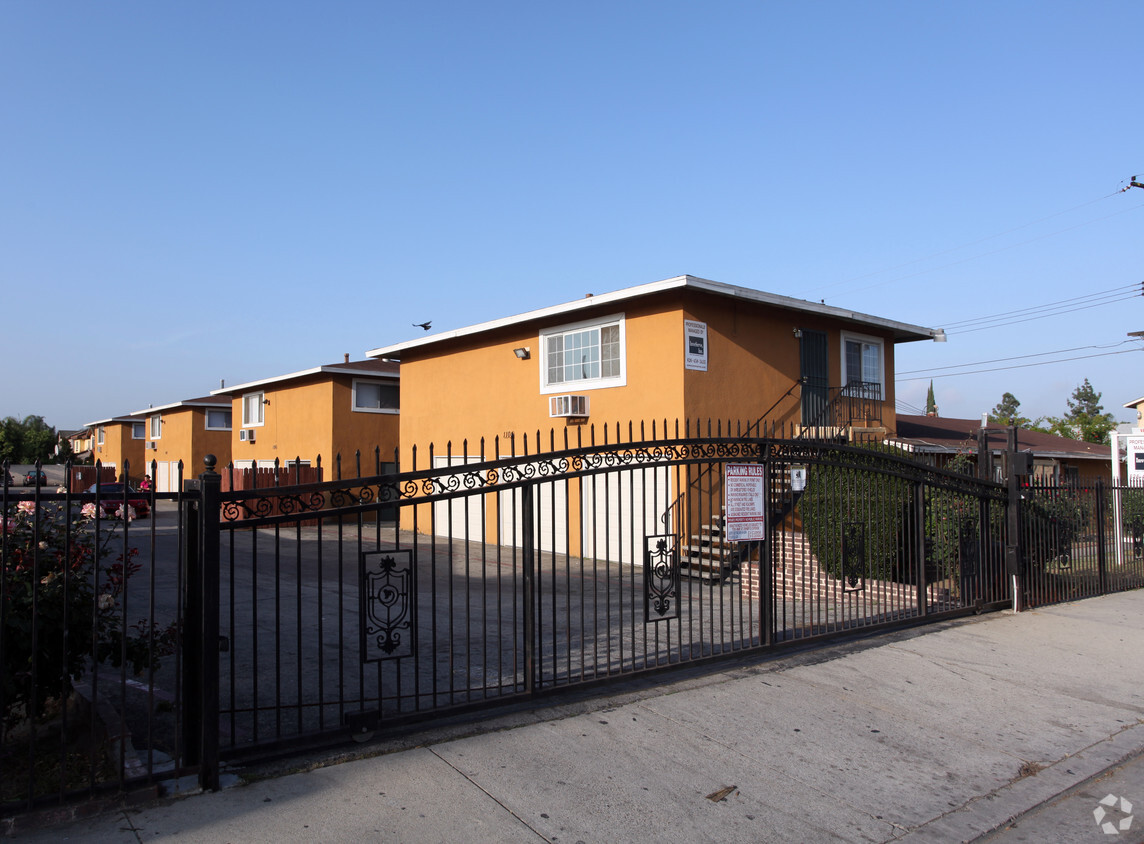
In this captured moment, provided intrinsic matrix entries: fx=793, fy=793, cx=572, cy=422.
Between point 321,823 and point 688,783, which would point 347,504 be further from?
point 688,783

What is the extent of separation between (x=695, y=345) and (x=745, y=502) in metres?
7.99

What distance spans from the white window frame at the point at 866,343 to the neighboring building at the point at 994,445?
1.50 metres

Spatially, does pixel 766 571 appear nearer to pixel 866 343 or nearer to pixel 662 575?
pixel 662 575

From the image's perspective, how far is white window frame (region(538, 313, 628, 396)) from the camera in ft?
52.0

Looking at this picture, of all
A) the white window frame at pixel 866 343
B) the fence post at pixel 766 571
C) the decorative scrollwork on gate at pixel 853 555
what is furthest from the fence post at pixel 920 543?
the white window frame at pixel 866 343

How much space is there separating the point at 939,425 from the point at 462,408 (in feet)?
55.8

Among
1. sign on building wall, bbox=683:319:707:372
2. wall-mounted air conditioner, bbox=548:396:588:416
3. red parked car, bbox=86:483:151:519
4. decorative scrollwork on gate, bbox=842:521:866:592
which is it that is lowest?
decorative scrollwork on gate, bbox=842:521:866:592

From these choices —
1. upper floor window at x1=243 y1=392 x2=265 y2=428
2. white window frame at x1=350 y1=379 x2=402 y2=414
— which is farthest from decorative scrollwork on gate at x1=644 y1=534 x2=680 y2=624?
upper floor window at x1=243 y1=392 x2=265 y2=428

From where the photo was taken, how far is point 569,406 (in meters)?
16.2

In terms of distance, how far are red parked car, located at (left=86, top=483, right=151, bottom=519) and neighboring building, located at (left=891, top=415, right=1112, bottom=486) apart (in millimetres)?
14714

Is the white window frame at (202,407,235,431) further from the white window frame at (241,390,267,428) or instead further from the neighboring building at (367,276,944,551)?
the neighboring building at (367,276,944,551)

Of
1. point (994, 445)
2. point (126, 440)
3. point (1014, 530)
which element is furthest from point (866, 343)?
point (126, 440)

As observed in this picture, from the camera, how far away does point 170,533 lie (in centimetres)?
2334

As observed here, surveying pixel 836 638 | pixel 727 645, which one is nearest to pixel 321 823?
pixel 727 645
